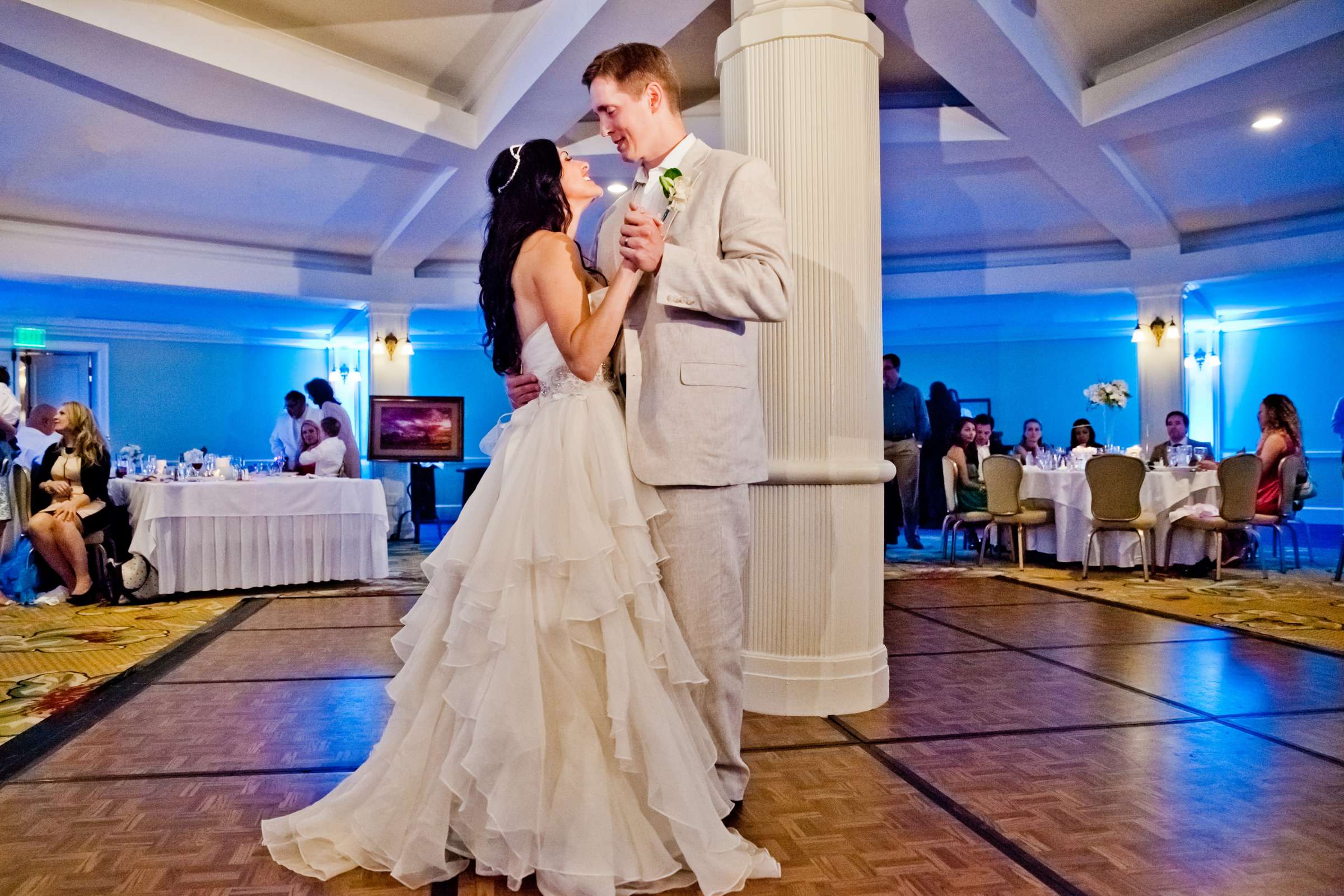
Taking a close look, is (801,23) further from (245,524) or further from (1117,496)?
(245,524)

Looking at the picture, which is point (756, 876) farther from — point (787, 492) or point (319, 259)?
point (319, 259)

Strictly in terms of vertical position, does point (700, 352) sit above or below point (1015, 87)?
below

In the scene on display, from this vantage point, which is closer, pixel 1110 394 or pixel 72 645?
pixel 72 645

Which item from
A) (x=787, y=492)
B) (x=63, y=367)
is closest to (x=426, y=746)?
(x=787, y=492)

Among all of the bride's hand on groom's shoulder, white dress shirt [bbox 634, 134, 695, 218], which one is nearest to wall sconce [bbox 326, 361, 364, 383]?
the bride's hand on groom's shoulder

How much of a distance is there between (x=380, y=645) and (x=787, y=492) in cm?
227

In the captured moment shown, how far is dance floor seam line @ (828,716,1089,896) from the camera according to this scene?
74.3 inches

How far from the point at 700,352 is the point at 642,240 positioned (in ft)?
0.95

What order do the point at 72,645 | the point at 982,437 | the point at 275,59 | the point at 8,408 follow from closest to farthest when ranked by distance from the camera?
the point at 72,645 < the point at 275,59 < the point at 8,408 < the point at 982,437

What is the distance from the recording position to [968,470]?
8.40 metres

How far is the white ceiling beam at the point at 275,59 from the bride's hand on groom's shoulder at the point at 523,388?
3.74m

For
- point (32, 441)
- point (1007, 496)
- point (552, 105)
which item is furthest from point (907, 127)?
point (32, 441)

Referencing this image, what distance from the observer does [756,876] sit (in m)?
1.92

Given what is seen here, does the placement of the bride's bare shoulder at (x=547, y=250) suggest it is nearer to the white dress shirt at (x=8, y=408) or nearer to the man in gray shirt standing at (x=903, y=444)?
the white dress shirt at (x=8, y=408)
